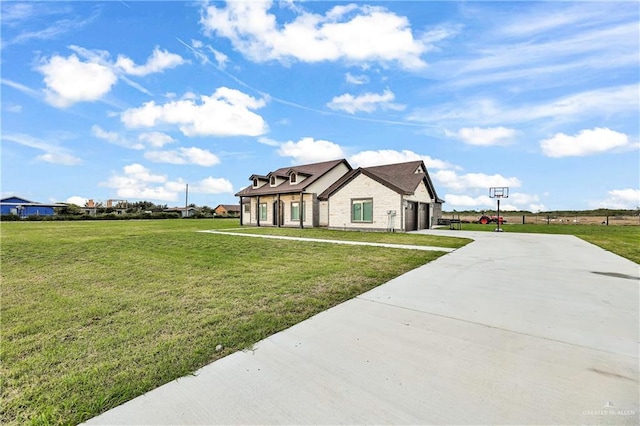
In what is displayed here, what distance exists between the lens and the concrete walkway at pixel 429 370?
1888 mm

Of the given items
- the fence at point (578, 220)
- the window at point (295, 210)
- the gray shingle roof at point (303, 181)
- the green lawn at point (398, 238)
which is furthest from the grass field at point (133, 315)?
the fence at point (578, 220)

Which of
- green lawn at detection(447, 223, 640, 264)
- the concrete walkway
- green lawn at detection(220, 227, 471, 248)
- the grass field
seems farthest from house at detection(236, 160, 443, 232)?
the concrete walkway

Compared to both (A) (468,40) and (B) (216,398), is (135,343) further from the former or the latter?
(A) (468,40)

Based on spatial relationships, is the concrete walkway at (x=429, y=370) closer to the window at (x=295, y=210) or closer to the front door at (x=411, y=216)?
the front door at (x=411, y=216)

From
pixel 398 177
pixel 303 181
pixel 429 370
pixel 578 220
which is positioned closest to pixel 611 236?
pixel 398 177

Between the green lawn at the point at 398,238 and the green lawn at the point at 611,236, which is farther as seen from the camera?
the green lawn at the point at 398,238

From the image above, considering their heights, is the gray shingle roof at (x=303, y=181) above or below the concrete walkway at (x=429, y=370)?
above

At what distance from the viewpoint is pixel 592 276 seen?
232 inches

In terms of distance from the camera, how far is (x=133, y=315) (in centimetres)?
380

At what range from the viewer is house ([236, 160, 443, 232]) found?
1912cm

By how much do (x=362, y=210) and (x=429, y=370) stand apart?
17830mm

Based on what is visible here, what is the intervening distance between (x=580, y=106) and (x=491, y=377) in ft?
56.8

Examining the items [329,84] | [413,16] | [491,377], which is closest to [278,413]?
[491,377]

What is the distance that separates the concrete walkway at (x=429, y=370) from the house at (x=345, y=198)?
48.5 feet
